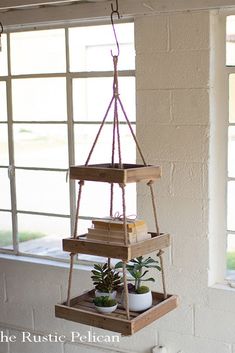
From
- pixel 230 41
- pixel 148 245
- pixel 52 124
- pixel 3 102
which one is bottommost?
pixel 148 245

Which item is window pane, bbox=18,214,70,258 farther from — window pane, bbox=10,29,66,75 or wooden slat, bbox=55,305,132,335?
wooden slat, bbox=55,305,132,335

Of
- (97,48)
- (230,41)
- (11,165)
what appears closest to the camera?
(230,41)

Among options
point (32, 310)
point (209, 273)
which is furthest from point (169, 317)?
point (32, 310)

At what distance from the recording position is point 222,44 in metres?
2.52

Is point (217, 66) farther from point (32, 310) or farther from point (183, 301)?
point (32, 310)

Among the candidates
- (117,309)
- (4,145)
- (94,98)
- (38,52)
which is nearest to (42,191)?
(4,145)

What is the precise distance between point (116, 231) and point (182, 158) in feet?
2.45

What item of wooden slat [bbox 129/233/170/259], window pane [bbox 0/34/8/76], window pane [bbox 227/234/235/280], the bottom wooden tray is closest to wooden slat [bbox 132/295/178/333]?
the bottom wooden tray

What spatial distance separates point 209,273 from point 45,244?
1.04 m

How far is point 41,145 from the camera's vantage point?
311cm

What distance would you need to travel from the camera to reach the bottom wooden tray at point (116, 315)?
1.93 meters

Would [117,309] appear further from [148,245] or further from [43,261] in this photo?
[43,261]

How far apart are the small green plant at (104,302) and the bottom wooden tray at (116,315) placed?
0.03m

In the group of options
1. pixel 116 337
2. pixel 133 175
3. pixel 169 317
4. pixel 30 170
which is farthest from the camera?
pixel 30 170
